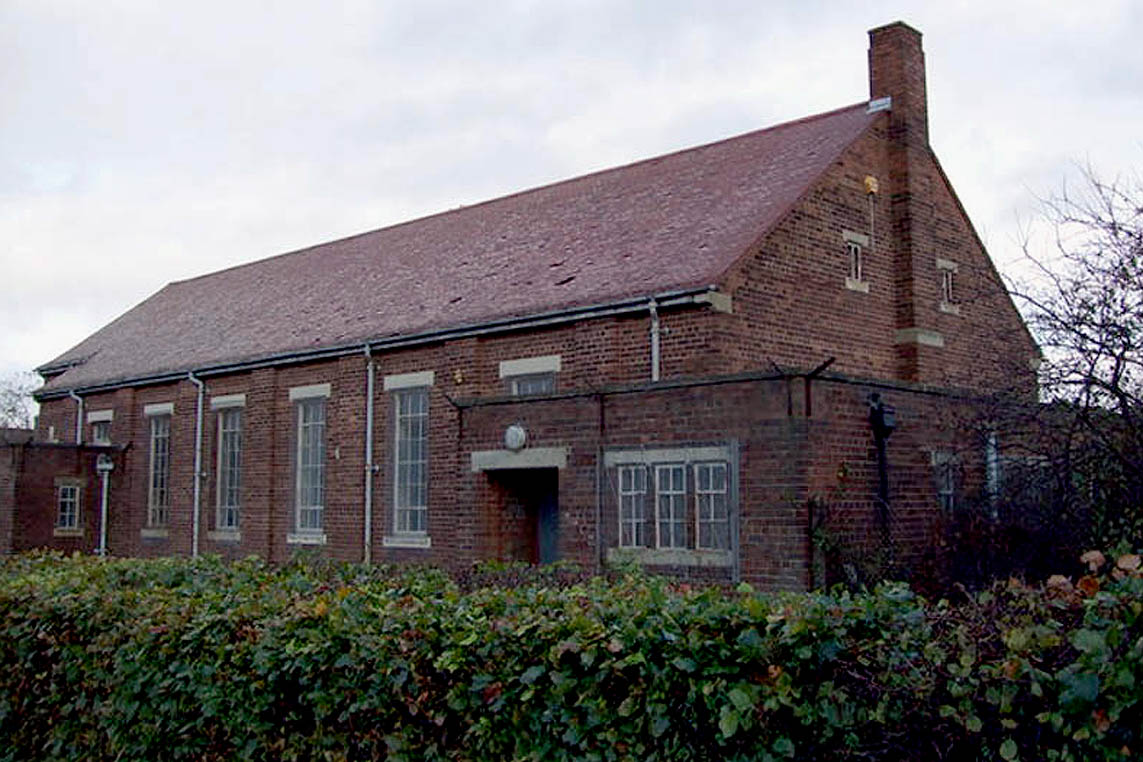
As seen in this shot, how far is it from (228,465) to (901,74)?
16995mm

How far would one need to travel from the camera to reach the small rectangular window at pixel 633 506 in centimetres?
1528

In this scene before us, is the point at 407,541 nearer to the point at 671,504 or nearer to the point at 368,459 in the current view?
the point at 368,459

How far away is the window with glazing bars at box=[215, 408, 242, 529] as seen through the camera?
26728 millimetres

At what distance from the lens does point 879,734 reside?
399 centimetres

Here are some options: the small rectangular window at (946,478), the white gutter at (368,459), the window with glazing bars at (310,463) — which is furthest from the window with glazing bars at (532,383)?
the small rectangular window at (946,478)

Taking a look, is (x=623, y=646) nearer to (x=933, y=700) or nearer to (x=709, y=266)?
(x=933, y=700)

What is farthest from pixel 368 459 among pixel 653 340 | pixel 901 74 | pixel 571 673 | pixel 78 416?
pixel 571 673

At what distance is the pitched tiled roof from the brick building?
96mm

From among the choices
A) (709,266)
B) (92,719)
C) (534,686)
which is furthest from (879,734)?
(709,266)

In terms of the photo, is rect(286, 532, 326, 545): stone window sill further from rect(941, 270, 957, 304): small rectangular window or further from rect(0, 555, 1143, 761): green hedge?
Result: rect(0, 555, 1143, 761): green hedge

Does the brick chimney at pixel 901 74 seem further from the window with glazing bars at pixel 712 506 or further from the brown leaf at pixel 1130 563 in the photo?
the brown leaf at pixel 1130 563

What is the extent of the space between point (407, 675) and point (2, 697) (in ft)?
13.9

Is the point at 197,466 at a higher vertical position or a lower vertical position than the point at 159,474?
higher

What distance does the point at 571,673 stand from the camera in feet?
15.7
